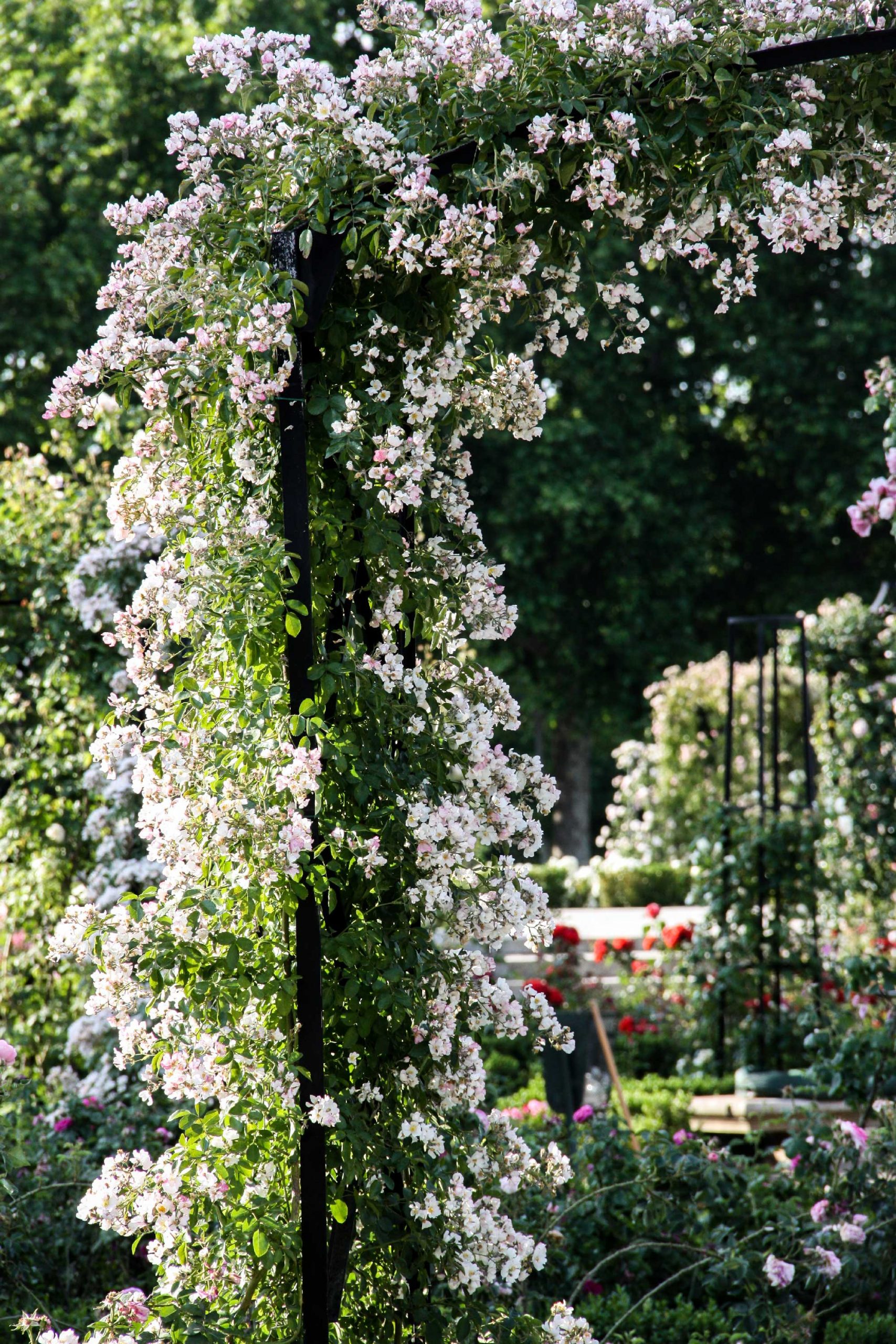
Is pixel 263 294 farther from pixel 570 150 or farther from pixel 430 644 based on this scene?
pixel 430 644

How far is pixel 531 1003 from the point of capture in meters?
2.04

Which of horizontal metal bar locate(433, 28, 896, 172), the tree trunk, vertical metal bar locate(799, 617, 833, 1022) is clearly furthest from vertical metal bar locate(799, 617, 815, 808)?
the tree trunk

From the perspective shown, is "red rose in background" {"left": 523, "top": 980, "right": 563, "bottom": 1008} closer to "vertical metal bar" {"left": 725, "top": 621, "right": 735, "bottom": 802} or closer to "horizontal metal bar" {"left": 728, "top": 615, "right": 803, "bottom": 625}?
"vertical metal bar" {"left": 725, "top": 621, "right": 735, "bottom": 802}

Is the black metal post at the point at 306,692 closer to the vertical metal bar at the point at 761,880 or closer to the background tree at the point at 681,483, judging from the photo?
the vertical metal bar at the point at 761,880

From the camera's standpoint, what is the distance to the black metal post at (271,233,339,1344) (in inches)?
73.1

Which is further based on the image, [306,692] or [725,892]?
[725,892]

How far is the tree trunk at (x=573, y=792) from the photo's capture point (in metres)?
14.4

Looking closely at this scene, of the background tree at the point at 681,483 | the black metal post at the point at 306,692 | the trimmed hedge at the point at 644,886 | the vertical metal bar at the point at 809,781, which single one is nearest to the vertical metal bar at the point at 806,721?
the vertical metal bar at the point at 809,781

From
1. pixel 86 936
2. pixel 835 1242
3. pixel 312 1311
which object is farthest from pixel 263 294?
pixel 835 1242

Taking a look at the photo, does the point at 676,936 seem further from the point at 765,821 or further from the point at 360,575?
the point at 360,575

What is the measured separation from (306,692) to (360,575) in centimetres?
26

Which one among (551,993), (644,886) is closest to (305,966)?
(551,993)

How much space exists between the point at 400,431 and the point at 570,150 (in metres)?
0.52

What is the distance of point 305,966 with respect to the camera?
1.87 meters
